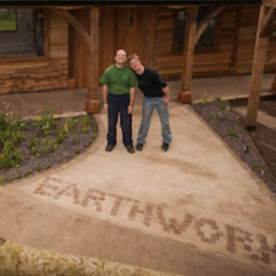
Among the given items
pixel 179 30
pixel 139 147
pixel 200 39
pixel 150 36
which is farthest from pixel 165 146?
pixel 200 39

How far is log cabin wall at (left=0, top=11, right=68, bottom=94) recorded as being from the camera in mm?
10258

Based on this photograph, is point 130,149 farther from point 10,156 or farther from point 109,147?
point 10,156

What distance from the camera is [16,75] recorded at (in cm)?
1034

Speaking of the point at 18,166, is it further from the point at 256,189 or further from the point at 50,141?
the point at 256,189

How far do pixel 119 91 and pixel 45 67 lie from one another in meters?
4.24

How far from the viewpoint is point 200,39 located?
12.5 meters

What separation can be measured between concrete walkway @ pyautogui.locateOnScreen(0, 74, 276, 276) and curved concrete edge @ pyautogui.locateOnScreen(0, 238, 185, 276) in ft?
11.7

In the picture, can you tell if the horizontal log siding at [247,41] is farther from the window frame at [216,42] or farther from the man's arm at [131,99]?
the man's arm at [131,99]

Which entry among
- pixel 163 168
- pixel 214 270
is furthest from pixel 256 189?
pixel 214 270

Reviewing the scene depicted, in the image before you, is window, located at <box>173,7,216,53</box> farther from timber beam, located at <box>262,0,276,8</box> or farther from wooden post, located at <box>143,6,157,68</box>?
timber beam, located at <box>262,0,276,8</box>

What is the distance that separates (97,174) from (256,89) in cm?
415

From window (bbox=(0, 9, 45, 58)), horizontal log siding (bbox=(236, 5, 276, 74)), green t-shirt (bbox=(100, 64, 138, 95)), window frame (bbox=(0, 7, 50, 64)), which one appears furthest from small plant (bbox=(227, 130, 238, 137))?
horizontal log siding (bbox=(236, 5, 276, 74))

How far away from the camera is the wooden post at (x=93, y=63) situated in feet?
28.4

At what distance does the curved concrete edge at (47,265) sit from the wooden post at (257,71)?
8.02 meters
